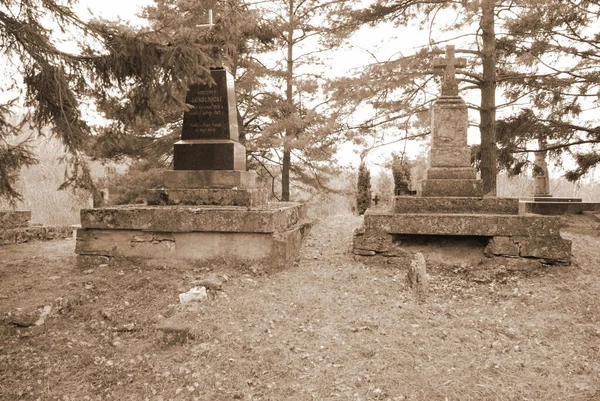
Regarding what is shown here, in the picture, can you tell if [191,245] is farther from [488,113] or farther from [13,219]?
[488,113]

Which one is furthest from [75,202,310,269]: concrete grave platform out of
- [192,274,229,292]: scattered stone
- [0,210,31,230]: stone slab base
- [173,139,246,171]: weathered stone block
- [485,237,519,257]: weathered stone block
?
[0,210,31,230]: stone slab base

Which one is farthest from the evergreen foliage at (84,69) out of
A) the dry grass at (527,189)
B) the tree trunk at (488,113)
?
the dry grass at (527,189)

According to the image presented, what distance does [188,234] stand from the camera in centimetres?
520

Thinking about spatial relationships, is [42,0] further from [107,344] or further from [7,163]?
[107,344]

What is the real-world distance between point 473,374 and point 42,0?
5.51 meters

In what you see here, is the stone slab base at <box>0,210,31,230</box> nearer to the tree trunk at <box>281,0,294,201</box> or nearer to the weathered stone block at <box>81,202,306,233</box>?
the weathered stone block at <box>81,202,306,233</box>

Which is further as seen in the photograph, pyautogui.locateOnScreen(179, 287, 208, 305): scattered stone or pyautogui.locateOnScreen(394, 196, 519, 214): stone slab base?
pyautogui.locateOnScreen(394, 196, 519, 214): stone slab base

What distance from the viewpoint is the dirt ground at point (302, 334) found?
111 inches

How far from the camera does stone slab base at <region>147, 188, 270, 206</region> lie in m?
5.70

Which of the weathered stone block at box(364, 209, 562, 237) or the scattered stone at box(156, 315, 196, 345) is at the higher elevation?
the weathered stone block at box(364, 209, 562, 237)

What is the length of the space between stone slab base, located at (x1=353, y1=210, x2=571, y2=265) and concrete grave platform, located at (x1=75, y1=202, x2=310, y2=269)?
1.73 meters

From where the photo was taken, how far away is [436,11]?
8.35m

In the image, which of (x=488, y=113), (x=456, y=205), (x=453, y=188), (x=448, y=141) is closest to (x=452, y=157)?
(x=448, y=141)

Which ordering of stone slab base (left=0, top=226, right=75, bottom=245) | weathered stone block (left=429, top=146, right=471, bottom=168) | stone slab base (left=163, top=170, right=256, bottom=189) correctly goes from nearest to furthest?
stone slab base (left=163, top=170, right=256, bottom=189) < weathered stone block (left=429, top=146, right=471, bottom=168) < stone slab base (left=0, top=226, right=75, bottom=245)
